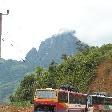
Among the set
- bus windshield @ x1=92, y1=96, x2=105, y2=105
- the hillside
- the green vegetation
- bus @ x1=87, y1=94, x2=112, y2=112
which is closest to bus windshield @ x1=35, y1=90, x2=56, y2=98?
bus @ x1=87, y1=94, x2=112, y2=112

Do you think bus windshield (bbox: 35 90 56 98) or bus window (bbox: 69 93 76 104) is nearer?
bus windshield (bbox: 35 90 56 98)

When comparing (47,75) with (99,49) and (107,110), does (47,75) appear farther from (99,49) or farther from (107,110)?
(107,110)

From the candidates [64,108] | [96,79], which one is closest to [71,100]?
[64,108]

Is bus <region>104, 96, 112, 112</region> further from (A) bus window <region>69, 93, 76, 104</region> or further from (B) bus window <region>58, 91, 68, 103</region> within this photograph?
(B) bus window <region>58, 91, 68, 103</region>

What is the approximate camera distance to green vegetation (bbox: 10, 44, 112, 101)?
8856cm

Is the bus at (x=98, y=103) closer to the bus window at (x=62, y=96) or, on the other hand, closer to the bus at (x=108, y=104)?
the bus at (x=108, y=104)

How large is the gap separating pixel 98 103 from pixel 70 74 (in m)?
32.2

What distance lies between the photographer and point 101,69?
8969 cm

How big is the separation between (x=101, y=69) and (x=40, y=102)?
171ft

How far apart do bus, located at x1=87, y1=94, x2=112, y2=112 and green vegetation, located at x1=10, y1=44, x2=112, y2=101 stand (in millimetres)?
24560

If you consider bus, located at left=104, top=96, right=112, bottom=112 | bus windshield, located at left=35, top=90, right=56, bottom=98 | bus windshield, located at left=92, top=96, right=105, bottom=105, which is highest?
bus windshield, located at left=35, top=90, right=56, bottom=98

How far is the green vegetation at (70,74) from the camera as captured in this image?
88562 mm

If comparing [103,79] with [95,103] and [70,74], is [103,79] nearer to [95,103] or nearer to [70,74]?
[70,74]

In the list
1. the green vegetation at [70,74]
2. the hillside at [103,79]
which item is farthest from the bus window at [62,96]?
the green vegetation at [70,74]
